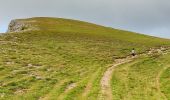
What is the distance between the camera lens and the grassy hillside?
40.4 metres

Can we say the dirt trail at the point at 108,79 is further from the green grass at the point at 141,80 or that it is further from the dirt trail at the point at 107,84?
the green grass at the point at 141,80

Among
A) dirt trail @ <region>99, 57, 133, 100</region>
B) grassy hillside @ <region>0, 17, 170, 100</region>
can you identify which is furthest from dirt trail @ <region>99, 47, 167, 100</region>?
grassy hillside @ <region>0, 17, 170, 100</region>

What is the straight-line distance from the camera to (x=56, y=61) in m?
60.9

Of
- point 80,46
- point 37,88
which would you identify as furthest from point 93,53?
point 37,88

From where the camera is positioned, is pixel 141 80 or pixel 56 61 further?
pixel 56 61

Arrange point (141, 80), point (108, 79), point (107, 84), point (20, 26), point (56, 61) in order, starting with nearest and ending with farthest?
point (107, 84) < point (108, 79) < point (141, 80) < point (56, 61) < point (20, 26)

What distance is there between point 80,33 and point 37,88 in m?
57.5

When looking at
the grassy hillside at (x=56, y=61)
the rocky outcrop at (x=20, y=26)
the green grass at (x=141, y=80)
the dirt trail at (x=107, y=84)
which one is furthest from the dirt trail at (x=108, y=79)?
the rocky outcrop at (x=20, y=26)

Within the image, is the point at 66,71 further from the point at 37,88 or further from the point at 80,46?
the point at 80,46

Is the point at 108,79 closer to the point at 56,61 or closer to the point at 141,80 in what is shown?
the point at 141,80

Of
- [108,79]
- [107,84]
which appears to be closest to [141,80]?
[108,79]

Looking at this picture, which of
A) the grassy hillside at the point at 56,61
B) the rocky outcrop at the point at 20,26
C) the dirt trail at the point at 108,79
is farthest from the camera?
the rocky outcrop at the point at 20,26

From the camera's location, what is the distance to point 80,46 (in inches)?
3130

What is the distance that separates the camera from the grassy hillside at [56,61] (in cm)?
4041
